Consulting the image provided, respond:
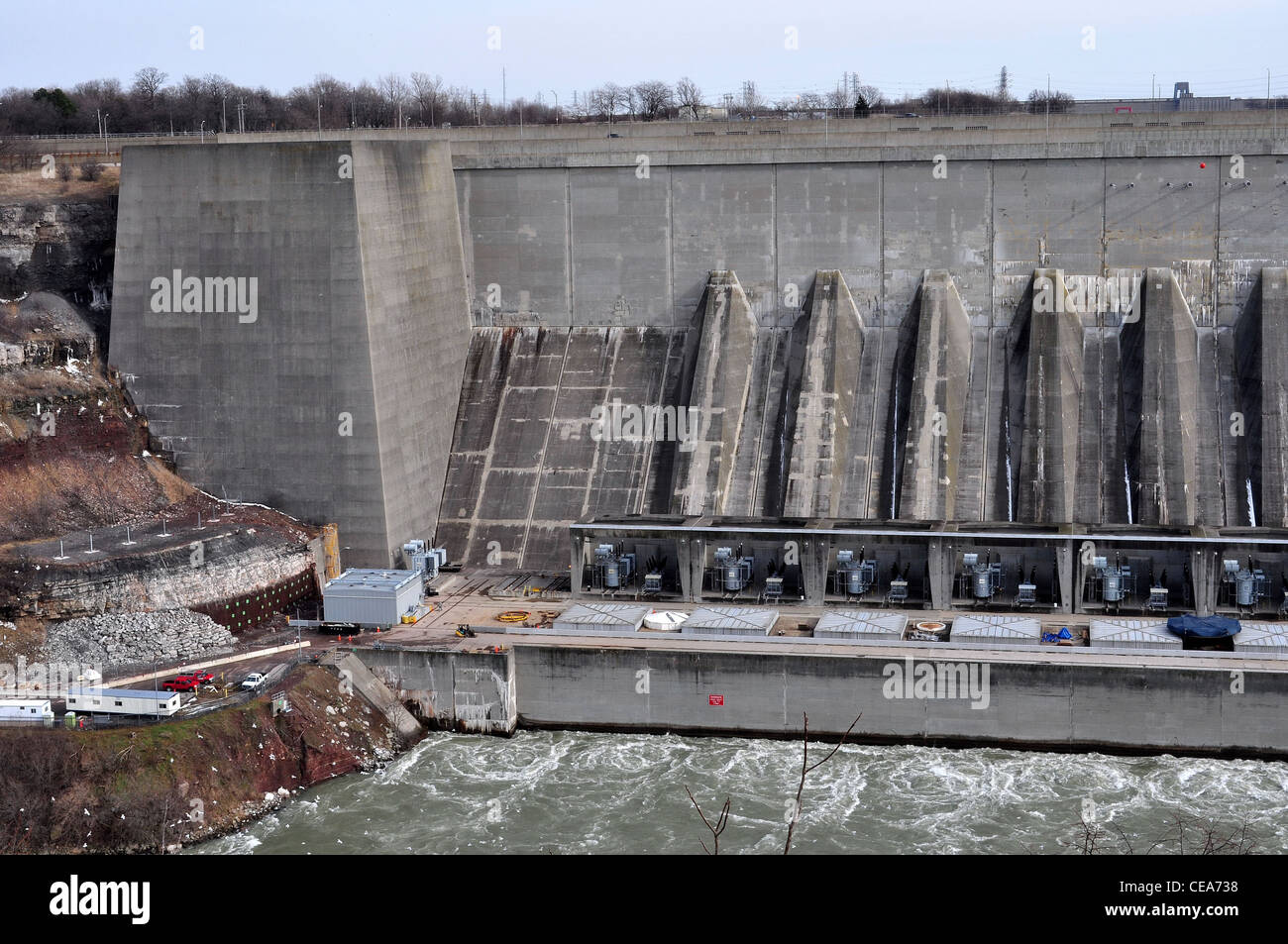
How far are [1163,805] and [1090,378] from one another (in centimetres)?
2051

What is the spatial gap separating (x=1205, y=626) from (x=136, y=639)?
2992cm

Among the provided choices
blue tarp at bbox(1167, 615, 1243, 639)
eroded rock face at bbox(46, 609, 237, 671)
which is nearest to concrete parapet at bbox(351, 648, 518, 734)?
eroded rock face at bbox(46, 609, 237, 671)

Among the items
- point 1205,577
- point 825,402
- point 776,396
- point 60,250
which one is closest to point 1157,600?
point 1205,577

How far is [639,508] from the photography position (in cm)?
5347

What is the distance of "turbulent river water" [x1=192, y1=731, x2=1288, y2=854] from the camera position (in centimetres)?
3425

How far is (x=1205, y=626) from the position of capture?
135 ft

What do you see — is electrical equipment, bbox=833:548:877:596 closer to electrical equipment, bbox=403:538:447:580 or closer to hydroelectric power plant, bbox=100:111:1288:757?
hydroelectric power plant, bbox=100:111:1288:757

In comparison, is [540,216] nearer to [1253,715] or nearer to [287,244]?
[287,244]

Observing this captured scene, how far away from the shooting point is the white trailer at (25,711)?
121 feet

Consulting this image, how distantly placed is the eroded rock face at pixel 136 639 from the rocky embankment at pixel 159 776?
4699 mm

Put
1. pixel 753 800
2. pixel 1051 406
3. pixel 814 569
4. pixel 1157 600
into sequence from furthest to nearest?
1. pixel 1051 406
2. pixel 814 569
3. pixel 1157 600
4. pixel 753 800

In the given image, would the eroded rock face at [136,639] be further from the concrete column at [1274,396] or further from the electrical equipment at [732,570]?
the concrete column at [1274,396]

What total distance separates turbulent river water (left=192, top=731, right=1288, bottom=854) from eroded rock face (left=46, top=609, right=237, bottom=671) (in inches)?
283

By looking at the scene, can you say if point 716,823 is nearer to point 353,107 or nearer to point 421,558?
point 421,558
